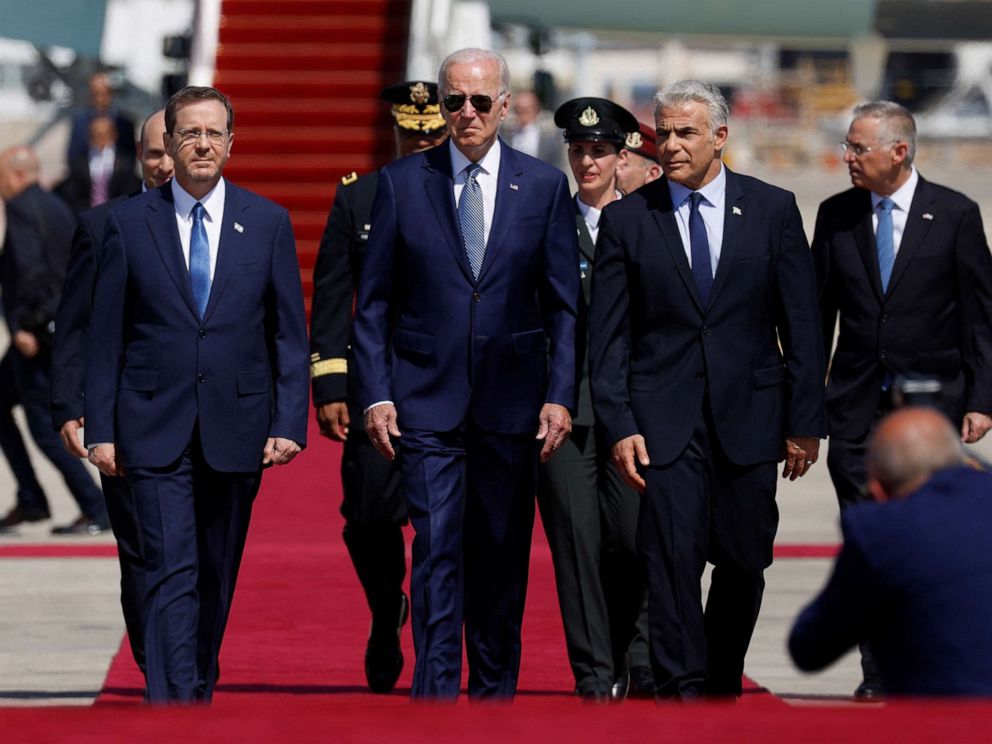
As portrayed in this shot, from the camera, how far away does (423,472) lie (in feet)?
18.6

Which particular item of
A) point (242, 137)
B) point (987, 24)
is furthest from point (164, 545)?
point (987, 24)

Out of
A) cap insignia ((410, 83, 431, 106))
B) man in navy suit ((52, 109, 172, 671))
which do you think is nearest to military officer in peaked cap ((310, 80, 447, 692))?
cap insignia ((410, 83, 431, 106))

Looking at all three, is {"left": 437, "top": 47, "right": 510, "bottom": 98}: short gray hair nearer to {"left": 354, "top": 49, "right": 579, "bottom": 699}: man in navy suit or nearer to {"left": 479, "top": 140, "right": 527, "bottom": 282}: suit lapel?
{"left": 354, "top": 49, "right": 579, "bottom": 699}: man in navy suit

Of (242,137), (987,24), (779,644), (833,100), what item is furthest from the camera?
(833,100)

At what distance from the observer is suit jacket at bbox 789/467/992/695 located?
142 inches

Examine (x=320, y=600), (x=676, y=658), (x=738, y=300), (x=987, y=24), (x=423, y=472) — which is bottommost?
(x=320, y=600)

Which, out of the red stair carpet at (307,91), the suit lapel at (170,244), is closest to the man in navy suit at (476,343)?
the suit lapel at (170,244)

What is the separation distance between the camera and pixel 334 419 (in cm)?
677

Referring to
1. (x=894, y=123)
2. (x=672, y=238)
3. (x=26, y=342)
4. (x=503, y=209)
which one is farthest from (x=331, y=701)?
(x=26, y=342)

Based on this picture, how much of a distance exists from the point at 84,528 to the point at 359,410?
13.1 ft

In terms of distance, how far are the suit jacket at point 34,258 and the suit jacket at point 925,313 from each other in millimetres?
4519

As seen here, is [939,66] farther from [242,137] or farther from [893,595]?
[893,595]

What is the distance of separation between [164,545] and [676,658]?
1412 millimetres

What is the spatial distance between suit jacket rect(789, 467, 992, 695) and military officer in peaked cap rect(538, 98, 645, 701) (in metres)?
2.44
